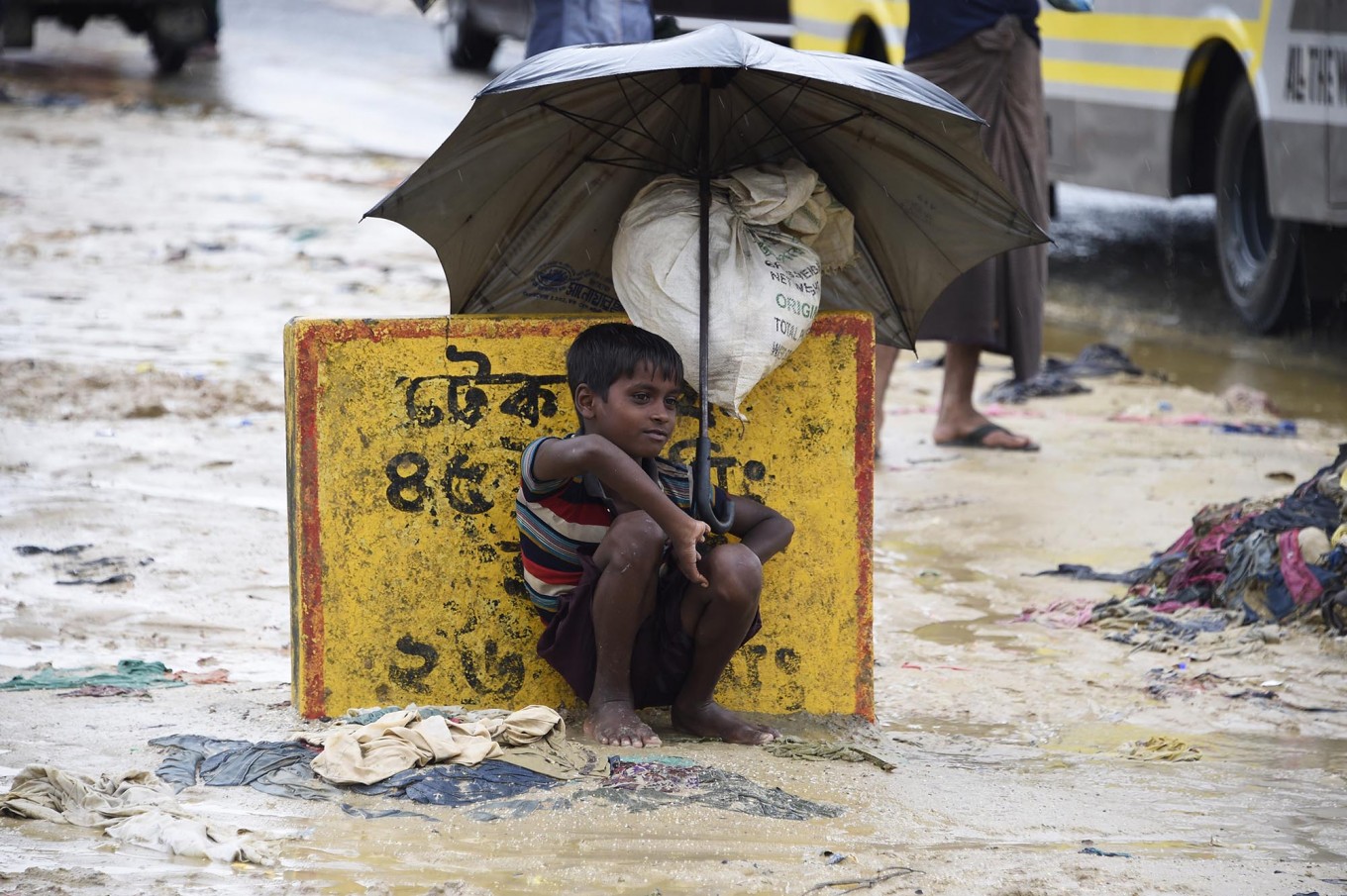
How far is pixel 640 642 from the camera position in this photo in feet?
11.4

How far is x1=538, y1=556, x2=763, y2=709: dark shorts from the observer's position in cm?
341

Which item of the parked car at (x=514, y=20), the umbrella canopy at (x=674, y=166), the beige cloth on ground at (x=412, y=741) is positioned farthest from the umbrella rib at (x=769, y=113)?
the parked car at (x=514, y=20)

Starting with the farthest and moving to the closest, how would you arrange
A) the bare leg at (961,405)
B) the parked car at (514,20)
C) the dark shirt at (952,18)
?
1. the parked car at (514,20)
2. the bare leg at (961,405)
3. the dark shirt at (952,18)

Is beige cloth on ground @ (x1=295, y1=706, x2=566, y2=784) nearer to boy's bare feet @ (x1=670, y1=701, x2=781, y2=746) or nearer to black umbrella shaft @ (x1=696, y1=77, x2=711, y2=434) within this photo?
boy's bare feet @ (x1=670, y1=701, x2=781, y2=746)

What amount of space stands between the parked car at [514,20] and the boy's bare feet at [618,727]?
27.3 feet

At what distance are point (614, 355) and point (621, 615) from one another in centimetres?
53

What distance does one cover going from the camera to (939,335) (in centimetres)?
623

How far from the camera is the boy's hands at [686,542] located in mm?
3205

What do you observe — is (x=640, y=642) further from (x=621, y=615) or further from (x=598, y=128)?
(x=598, y=128)

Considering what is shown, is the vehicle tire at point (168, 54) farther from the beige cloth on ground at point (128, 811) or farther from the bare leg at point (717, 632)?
the beige cloth on ground at point (128, 811)

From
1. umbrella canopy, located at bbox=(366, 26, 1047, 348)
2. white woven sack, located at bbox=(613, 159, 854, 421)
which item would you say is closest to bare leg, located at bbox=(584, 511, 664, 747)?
white woven sack, located at bbox=(613, 159, 854, 421)

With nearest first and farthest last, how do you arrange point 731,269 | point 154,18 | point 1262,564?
point 731,269, point 1262,564, point 154,18

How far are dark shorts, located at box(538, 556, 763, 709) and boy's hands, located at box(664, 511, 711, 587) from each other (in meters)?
0.14

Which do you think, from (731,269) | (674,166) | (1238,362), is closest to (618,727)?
(731,269)
